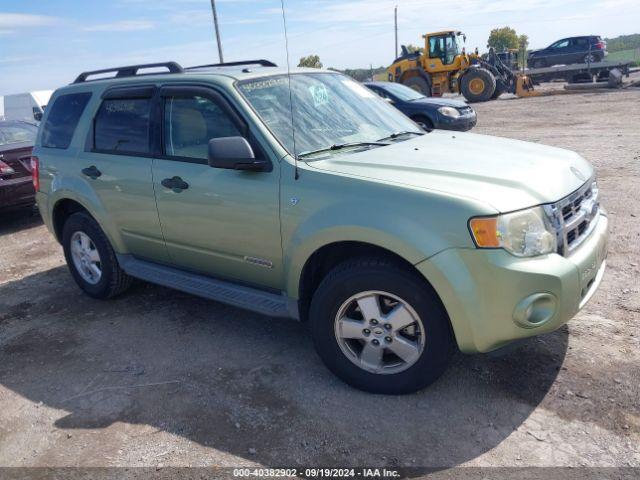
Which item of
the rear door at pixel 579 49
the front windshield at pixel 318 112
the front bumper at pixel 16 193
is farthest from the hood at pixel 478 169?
the rear door at pixel 579 49

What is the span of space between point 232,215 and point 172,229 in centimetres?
69

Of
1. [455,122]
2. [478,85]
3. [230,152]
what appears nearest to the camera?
[230,152]

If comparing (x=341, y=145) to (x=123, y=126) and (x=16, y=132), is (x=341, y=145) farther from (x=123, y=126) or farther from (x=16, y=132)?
(x=16, y=132)

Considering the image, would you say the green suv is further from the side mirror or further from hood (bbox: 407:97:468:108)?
hood (bbox: 407:97:468:108)

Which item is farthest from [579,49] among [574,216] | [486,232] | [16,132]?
[486,232]

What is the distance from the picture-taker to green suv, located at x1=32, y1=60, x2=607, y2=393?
2.86 meters

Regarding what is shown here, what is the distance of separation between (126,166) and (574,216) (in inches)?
127

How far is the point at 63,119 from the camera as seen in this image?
512 centimetres

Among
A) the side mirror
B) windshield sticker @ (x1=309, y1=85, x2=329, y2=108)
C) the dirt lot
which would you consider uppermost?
windshield sticker @ (x1=309, y1=85, x2=329, y2=108)

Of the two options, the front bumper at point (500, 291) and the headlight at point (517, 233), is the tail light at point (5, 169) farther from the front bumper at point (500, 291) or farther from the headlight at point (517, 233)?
the headlight at point (517, 233)

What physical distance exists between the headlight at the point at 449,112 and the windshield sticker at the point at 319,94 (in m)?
8.77

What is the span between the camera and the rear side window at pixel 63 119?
4977mm

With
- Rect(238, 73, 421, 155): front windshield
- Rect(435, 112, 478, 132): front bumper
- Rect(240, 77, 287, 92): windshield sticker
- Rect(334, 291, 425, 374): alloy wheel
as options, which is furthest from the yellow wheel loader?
Rect(334, 291, 425, 374): alloy wheel

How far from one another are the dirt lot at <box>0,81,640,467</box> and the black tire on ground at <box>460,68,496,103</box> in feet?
66.3
